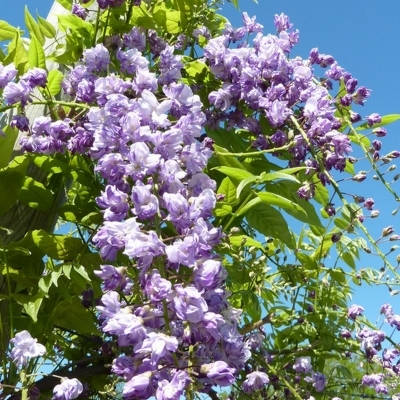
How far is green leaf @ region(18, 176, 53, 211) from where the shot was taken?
1.51m

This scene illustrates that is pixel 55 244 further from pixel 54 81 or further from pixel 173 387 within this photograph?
pixel 173 387

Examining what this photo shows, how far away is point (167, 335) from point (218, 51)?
0.99 meters

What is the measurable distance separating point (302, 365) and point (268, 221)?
1.74 feet

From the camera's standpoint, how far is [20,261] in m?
1.46

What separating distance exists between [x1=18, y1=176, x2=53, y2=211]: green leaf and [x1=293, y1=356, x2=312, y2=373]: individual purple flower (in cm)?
87

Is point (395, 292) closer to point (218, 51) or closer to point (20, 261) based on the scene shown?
point (218, 51)

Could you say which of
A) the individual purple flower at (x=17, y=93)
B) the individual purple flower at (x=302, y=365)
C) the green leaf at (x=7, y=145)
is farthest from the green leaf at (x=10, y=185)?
the individual purple flower at (x=302, y=365)

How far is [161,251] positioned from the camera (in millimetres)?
905

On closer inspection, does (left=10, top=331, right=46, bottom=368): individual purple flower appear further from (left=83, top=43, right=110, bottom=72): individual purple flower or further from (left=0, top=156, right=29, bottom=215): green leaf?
(left=83, top=43, right=110, bottom=72): individual purple flower

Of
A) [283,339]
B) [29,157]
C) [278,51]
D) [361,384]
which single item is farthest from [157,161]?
[361,384]

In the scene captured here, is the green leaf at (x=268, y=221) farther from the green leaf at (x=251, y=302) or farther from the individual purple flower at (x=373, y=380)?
the individual purple flower at (x=373, y=380)

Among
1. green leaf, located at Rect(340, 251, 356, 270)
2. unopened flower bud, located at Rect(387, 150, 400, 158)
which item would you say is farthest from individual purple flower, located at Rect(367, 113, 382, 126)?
green leaf, located at Rect(340, 251, 356, 270)

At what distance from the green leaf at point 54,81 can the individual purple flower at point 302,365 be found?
1.05 meters

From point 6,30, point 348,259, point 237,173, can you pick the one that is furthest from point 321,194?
point 6,30
